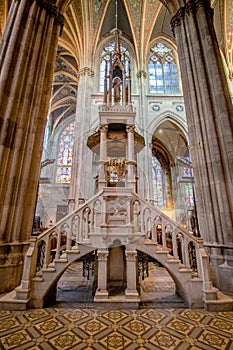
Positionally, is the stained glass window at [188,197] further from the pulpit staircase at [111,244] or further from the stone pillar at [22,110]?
the stone pillar at [22,110]

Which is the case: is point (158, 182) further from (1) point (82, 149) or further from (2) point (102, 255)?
(2) point (102, 255)

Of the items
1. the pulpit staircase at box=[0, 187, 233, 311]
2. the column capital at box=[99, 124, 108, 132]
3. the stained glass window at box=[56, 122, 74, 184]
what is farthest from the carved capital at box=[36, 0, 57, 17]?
the stained glass window at box=[56, 122, 74, 184]

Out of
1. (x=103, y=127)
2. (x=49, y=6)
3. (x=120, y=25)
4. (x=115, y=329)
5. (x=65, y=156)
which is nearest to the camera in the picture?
(x=115, y=329)

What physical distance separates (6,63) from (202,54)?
594 cm

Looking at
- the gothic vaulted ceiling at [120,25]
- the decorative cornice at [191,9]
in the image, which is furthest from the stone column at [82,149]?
the decorative cornice at [191,9]

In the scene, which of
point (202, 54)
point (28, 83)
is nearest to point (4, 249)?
point (28, 83)

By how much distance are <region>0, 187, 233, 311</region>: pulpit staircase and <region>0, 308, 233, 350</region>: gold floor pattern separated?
0.23 m

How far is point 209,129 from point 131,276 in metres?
4.36

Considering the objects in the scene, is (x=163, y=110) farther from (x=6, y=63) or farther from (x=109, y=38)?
(x=6, y=63)

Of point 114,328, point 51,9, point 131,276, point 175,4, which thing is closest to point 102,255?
point 131,276

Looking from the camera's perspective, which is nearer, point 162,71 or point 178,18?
point 178,18

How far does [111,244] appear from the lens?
3668 mm

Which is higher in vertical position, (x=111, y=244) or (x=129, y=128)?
(x=129, y=128)

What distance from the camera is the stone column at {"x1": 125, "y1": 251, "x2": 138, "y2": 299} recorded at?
3.30 meters
